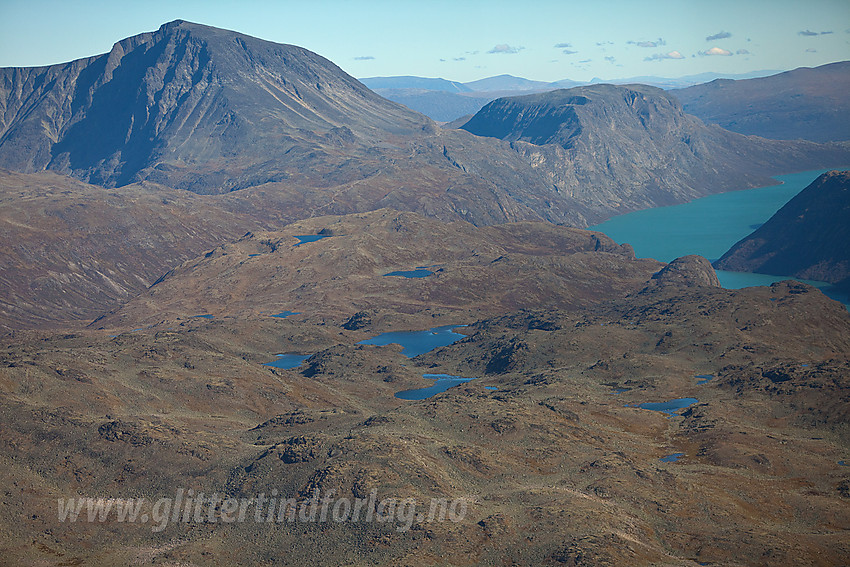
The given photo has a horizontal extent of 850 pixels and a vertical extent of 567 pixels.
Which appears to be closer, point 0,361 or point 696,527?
point 696,527

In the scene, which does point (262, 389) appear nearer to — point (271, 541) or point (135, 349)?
point (135, 349)

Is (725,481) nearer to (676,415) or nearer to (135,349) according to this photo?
(676,415)

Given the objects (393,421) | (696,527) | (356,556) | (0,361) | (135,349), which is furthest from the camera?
(135,349)

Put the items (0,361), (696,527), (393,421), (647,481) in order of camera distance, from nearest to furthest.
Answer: (696,527) → (647,481) → (393,421) → (0,361)

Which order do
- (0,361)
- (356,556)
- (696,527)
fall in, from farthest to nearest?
(0,361), (696,527), (356,556)

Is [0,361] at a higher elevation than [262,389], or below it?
higher

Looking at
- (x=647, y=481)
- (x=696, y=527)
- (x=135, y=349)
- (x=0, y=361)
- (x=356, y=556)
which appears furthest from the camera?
(x=135, y=349)

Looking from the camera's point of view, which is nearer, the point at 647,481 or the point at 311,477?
the point at 311,477

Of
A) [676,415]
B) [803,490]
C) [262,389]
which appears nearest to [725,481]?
[803,490]

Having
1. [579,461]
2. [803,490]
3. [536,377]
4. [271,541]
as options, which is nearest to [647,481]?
[579,461]
